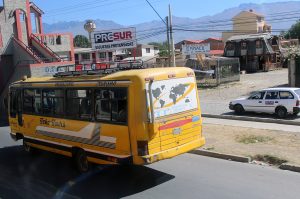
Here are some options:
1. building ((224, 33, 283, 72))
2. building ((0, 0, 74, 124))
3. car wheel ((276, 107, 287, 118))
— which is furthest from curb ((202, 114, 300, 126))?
building ((224, 33, 283, 72))

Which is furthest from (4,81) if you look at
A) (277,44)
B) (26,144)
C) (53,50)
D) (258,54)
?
(277,44)

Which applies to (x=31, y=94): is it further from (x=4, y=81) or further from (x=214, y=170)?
(x=4, y=81)

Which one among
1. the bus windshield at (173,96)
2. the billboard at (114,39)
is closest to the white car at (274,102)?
the billboard at (114,39)

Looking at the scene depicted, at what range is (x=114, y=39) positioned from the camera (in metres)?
27.1

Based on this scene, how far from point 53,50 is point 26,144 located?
21.3 meters

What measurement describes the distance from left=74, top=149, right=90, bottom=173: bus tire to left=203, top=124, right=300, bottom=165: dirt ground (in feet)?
13.5

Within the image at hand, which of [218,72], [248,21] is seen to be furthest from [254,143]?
[248,21]

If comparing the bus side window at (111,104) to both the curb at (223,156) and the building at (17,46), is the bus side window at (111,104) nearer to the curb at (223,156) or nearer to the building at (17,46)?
the curb at (223,156)

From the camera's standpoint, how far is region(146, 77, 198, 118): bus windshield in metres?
9.82

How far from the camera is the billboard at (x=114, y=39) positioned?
26.5m

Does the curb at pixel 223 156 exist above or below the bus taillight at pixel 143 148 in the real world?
below

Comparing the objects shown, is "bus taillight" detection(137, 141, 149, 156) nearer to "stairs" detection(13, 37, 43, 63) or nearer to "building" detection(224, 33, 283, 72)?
"stairs" detection(13, 37, 43, 63)

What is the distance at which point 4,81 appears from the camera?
32438mm

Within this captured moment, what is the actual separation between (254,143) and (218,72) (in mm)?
23295
